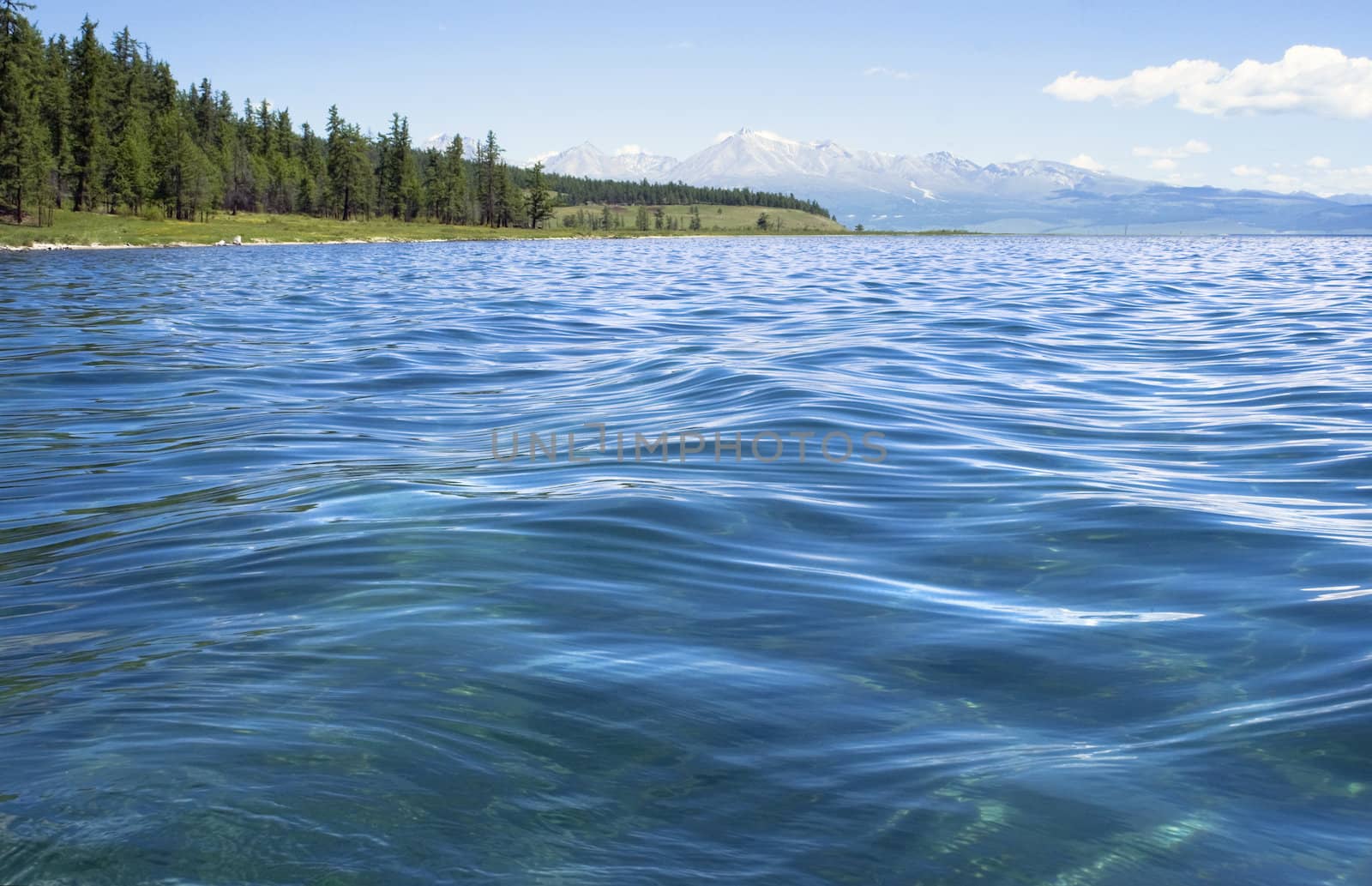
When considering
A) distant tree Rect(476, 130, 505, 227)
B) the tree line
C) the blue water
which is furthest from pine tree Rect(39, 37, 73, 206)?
the blue water

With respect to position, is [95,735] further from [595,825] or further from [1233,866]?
[1233,866]

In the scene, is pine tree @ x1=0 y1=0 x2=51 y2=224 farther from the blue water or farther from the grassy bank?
the blue water

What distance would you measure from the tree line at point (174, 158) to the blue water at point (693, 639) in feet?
267

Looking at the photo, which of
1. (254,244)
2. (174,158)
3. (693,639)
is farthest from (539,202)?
(693,639)

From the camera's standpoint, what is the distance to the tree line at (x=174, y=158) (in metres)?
77.4

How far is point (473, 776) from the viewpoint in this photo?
3.61 meters

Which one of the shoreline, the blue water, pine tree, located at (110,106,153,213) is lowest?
the blue water

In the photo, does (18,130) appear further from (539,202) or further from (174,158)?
(539,202)

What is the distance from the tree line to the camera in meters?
77.4

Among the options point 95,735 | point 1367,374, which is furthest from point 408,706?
point 1367,374

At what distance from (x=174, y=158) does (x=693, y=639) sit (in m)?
108

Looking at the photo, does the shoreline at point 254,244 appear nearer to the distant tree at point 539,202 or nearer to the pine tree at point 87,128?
the distant tree at point 539,202

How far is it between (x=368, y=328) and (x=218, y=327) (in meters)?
3.06

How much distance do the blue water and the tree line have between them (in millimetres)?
81457
